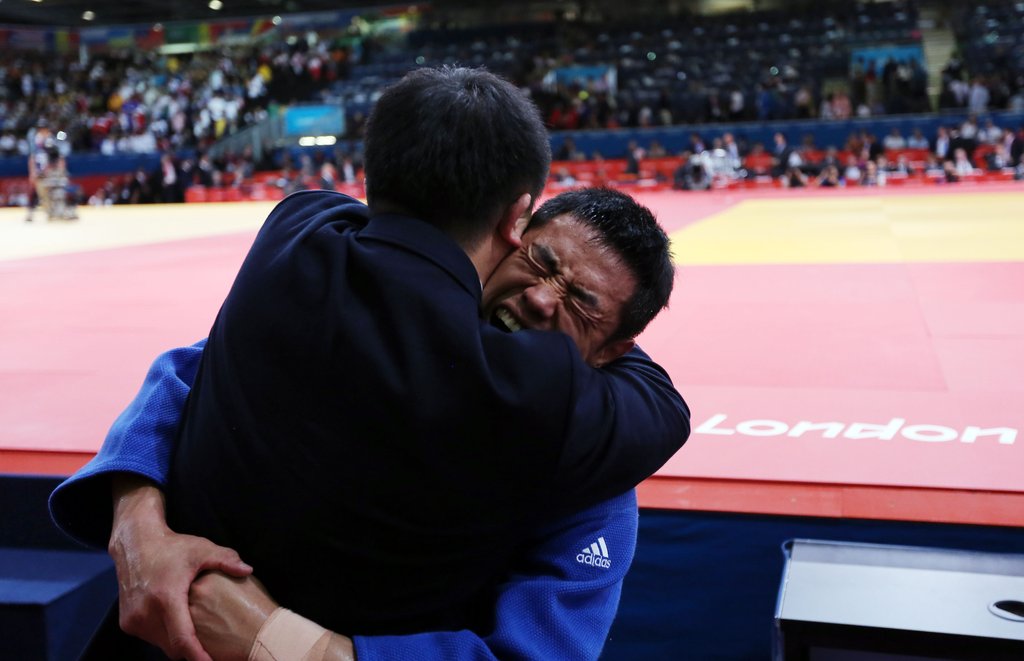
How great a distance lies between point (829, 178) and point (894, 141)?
212cm

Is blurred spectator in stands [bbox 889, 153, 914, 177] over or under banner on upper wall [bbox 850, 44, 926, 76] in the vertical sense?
under

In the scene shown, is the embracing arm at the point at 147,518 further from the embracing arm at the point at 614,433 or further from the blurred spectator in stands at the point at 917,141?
the blurred spectator in stands at the point at 917,141

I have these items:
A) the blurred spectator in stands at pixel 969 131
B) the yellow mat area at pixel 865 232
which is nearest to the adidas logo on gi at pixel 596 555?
the yellow mat area at pixel 865 232

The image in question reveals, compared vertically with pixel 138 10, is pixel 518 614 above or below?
below

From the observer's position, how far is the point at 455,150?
1.28 meters

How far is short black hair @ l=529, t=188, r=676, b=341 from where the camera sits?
1562mm

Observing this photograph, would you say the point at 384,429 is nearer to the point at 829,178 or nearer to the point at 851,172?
the point at 829,178

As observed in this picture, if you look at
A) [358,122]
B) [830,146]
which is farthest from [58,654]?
[358,122]

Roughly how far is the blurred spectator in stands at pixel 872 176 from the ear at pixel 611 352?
55.3ft

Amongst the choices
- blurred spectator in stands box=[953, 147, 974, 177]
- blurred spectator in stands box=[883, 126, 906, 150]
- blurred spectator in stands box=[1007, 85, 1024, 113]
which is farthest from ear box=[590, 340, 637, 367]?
blurred spectator in stands box=[1007, 85, 1024, 113]

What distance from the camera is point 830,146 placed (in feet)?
63.4

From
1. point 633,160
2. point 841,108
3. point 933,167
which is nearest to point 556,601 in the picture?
point 933,167

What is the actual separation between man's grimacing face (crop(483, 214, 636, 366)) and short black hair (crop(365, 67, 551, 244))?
232 mm

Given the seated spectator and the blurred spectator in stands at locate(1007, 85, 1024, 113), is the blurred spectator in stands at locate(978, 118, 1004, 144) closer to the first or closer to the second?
the blurred spectator in stands at locate(1007, 85, 1024, 113)
